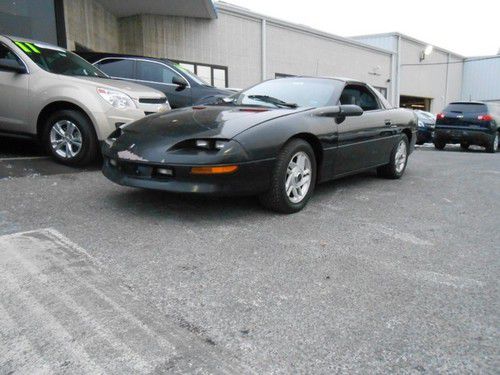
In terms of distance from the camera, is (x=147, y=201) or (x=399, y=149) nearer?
(x=147, y=201)

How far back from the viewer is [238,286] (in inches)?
100

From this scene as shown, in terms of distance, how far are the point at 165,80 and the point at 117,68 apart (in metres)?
0.89

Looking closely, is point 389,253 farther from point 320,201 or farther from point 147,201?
point 147,201

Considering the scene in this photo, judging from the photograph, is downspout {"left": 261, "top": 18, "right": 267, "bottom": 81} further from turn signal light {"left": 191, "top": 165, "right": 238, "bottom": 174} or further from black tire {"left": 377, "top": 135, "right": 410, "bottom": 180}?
turn signal light {"left": 191, "top": 165, "right": 238, "bottom": 174}

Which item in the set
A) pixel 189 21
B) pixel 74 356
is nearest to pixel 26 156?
pixel 74 356

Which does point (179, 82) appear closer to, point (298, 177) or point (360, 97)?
point (360, 97)

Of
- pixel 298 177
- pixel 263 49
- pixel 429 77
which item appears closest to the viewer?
pixel 298 177

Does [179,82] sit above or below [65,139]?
above

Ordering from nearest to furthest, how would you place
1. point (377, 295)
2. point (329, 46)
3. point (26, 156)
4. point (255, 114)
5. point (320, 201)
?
point (377, 295) → point (255, 114) → point (320, 201) → point (26, 156) → point (329, 46)

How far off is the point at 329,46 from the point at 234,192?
1899cm

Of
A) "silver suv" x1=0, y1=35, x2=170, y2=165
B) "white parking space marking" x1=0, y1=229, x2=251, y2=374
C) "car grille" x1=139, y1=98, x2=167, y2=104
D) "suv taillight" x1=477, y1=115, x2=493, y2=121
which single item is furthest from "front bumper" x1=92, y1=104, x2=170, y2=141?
"suv taillight" x1=477, y1=115, x2=493, y2=121

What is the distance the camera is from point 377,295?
2.51m

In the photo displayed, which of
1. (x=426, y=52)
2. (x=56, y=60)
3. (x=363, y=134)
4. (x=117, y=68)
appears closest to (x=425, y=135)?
(x=363, y=134)

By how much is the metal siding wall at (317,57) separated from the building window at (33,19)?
29.7ft
